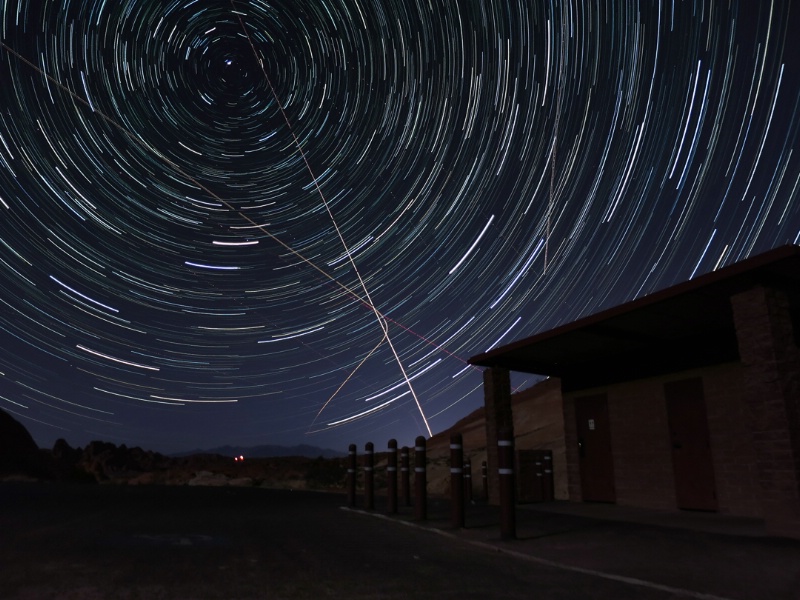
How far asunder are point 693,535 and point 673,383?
16.6 feet

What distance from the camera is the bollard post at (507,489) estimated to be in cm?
772

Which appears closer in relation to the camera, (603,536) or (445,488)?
(603,536)

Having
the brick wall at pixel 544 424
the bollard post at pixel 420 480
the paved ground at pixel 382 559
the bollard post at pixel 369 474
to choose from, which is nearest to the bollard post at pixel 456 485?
the paved ground at pixel 382 559

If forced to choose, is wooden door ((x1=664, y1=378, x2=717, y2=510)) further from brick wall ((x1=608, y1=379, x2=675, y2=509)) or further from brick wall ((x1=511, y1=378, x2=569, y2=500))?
brick wall ((x1=511, y1=378, x2=569, y2=500))

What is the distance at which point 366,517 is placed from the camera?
10648 millimetres

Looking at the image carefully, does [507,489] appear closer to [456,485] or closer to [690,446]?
[456,485]

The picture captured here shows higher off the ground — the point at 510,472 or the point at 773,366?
the point at 773,366

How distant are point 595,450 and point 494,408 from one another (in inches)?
96.8

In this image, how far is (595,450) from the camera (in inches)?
565

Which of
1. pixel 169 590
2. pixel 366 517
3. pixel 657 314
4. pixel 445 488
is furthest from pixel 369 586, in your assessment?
pixel 445 488

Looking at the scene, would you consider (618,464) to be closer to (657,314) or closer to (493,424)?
(493,424)

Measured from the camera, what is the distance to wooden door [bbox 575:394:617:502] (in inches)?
550

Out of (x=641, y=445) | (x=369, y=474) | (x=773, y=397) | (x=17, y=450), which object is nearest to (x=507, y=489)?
(x=773, y=397)

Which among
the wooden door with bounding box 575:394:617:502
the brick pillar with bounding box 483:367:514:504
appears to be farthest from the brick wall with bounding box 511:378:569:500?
the wooden door with bounding box 575:394:617:502
